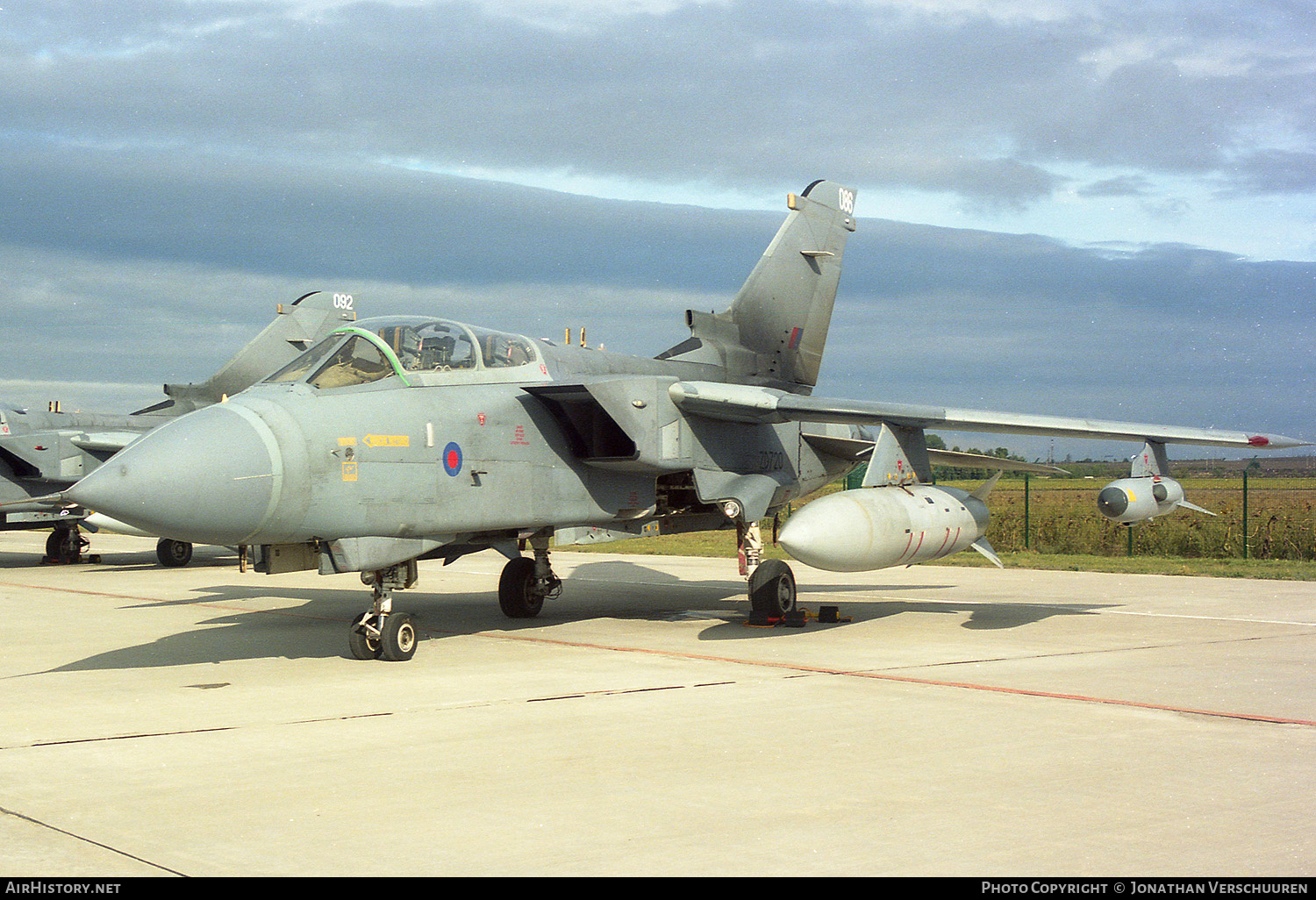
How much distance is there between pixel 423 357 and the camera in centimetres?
1010

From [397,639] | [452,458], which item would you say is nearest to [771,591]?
[452,458]

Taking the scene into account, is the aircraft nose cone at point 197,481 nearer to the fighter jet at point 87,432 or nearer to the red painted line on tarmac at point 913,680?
the red painted line on tarmac at point 913,680

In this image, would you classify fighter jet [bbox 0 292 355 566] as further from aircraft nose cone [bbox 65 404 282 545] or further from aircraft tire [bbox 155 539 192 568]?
aircraft nose cone [bbox 65 404 282 545]

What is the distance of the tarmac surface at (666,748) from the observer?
14.4 ft

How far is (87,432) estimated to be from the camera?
2362cm

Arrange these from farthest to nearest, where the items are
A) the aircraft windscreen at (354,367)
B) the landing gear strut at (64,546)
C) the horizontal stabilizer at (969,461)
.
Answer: the landing gear strut at (64,546), the horizontal stabilizer at (969,461), the aircraft windscreen at (354,367)

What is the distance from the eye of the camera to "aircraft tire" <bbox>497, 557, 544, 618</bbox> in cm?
1366

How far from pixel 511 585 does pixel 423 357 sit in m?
4.31

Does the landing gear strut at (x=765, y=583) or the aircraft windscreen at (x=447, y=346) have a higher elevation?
the aircraft windscreen at (x=447, y=346)

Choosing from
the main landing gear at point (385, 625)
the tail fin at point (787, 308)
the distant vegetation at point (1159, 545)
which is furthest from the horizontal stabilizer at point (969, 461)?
the main landing gear at point (385, 625)

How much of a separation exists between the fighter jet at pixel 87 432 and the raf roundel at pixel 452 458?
13.2m

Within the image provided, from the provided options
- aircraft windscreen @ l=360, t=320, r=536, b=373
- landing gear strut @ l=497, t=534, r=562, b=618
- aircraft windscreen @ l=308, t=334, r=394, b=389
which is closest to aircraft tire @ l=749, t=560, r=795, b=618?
landing gear strut @ l=497, t=534, r=562, b=618

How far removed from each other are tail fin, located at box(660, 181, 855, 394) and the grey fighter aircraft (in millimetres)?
32
